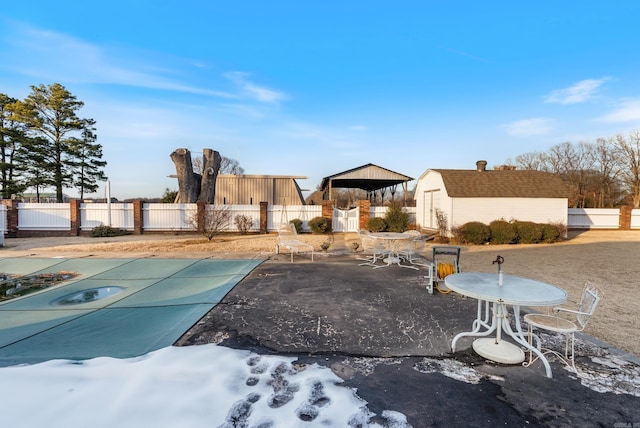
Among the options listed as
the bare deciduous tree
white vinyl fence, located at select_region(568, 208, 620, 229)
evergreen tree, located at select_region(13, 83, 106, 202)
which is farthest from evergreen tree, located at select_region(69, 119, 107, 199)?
the bare deciduous tree

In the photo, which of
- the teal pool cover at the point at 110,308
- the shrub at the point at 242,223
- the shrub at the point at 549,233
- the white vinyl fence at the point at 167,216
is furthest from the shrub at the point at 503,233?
the white vinyl fence at the point at 167,216

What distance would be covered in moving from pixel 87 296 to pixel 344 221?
1203 centimetres

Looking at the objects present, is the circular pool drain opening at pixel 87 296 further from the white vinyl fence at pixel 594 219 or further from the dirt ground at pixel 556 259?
the white vinyl fence at pixel 594 219

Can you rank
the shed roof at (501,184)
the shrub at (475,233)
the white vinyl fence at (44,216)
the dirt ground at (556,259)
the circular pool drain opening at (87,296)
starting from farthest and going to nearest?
1. the white vinyl fence at (44,216)
2. the shed roof at (501,184)
3. the shrub at (475,233)
4. the circular pool drain opening at (87,296)
5. the dirt ground at (556,259)

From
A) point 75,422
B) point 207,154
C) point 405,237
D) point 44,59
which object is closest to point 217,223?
point 207,154

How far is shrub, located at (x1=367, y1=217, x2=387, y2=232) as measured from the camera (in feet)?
46.8

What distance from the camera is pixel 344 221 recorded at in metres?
15.8

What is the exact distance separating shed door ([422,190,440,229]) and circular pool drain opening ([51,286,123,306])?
1374cm

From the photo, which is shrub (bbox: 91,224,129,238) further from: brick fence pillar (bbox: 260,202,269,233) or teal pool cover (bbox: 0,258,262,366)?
brick fence pillar (bbox: 260,202,269,233)

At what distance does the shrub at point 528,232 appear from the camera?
12364 millimetres

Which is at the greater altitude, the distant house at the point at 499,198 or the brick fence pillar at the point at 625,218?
the distant house at the point at 499,198

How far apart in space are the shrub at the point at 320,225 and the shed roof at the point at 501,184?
20.3ft

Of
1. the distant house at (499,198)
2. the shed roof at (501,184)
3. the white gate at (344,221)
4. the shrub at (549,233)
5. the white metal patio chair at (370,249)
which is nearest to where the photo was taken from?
the white metal patio chair at (370,249)

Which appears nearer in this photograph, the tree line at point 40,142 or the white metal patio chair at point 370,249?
the white metal patio chair at point 370,249
